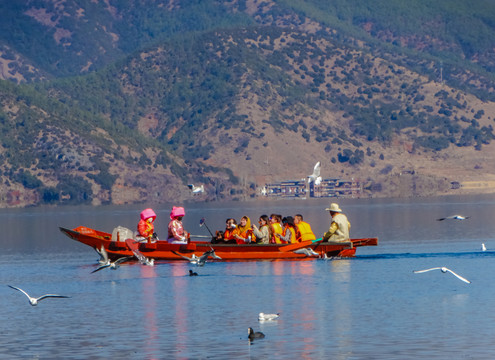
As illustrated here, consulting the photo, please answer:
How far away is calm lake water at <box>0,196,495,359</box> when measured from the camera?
94.2 feet

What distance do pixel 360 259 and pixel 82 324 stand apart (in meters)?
22.8

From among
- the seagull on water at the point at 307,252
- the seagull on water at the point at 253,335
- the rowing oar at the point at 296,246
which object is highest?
the rowing oar at the point at 296,246

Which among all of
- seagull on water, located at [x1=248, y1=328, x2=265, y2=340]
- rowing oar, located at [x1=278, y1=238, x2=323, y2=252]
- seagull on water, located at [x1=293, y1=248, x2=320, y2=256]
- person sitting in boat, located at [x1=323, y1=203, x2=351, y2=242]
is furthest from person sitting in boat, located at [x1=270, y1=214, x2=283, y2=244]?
seagull on water, located at [x1=248, y1=328, x2=265, y2=340]

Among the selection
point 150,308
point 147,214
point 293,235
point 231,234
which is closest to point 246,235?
point 231,234

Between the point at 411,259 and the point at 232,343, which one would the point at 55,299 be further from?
the point at 411,259

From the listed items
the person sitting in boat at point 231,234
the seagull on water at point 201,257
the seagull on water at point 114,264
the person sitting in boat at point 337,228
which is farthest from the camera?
the person sitting in boat at point 231,234

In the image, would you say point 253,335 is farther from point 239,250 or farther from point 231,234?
point 231,234

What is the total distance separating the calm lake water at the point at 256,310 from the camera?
28.7 m

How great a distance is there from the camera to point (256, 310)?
3581cm

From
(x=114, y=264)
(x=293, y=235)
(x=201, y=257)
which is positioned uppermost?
(x=293, y=235)

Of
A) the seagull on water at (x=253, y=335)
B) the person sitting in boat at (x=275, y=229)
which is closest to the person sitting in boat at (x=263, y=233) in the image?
the person sitting in boat at (x=275, y=229)

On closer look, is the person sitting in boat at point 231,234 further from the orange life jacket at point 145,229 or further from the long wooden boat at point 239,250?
the orange life jacket at point 145,229

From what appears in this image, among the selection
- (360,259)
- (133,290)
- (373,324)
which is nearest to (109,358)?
(373,324)

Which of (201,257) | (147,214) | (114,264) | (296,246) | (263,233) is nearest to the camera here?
(114,264)
